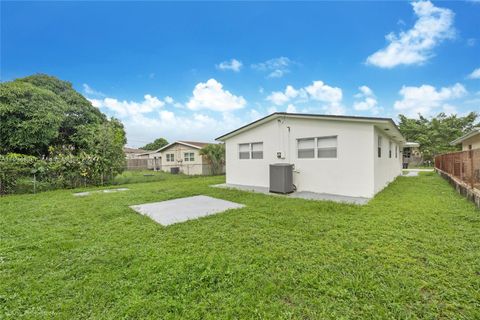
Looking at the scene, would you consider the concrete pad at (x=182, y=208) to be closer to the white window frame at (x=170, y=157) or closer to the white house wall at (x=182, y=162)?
the white house wall at (x=182, y=162)

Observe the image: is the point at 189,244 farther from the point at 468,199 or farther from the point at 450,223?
the point at 468,199

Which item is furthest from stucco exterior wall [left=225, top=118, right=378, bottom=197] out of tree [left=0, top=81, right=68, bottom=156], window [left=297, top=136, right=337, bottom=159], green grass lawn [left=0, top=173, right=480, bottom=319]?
tree [left=0, top=81, right=68, bottom=156]

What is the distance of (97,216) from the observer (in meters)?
5.09

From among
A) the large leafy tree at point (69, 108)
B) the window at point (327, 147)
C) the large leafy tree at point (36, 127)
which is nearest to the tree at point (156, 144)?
the large leafy tree at point (69, 108)

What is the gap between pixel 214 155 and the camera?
17.5 metres

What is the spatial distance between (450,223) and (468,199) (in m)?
2.99

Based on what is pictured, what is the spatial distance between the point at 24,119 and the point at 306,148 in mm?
14230

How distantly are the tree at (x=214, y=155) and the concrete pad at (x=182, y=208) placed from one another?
34.5 feet

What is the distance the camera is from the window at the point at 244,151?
33.2 ft

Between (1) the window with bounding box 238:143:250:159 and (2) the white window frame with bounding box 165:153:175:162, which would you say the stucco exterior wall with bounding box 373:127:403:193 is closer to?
(1) the window with bounding box 238:143:250:159

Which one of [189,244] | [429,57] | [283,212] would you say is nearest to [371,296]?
[189,244]

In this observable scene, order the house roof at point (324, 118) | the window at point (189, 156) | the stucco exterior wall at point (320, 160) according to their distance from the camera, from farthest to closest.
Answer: the window at point (189, 156)
the stucco exterior wall at point (320, 160)
the house roof at point (324, 118)

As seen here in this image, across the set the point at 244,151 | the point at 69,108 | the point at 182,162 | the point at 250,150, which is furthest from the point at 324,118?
the point at 182,162

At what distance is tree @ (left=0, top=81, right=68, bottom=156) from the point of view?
34.9ft
